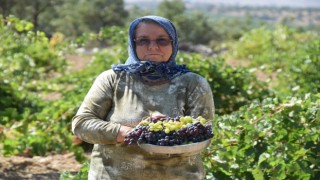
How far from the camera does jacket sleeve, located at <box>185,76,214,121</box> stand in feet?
7.15

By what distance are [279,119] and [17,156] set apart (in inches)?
103

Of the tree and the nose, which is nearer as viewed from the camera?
the nose

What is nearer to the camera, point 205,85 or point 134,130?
point 134,130

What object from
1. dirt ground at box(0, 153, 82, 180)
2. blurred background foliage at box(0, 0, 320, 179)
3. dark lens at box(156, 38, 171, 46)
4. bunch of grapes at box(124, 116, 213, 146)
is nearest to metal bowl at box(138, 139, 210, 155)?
bunch of grapes at box(124, 116, 213, 146)

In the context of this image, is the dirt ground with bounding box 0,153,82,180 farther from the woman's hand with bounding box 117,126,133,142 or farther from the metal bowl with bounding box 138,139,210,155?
the metal bowl with bounding box 138,139,210,155

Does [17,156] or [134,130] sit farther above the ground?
[134,130]

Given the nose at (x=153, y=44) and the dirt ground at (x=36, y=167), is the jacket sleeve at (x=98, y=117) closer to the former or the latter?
the nose at (x=153, y=44)

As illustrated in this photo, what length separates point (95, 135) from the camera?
82.3 inches

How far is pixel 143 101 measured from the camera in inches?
84.6

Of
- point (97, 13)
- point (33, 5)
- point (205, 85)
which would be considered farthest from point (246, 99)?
point (97, 13)

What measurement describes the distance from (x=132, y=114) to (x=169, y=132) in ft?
0.79

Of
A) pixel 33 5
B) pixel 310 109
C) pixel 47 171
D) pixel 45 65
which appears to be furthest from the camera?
pixel 33 5

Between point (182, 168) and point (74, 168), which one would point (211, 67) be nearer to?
point (74, 168)

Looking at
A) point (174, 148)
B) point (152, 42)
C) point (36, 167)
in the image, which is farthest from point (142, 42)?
point (36, 167)
